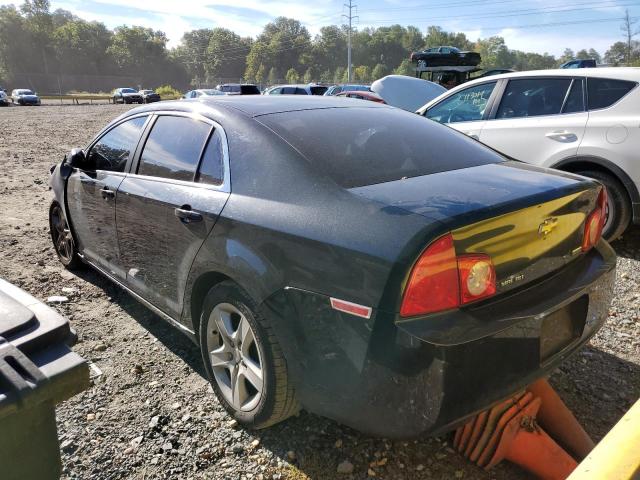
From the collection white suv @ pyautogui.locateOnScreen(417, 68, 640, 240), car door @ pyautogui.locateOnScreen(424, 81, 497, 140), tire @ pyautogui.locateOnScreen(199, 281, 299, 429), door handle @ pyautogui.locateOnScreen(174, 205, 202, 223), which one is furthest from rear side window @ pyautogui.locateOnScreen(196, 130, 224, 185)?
white suv @ pyautogui.locateOnScreen(417, 68, 640, 240)

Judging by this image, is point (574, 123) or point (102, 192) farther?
point (574, 123)

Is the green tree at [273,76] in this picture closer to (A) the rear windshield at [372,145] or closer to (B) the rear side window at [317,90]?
(B) the rear side window at [317,90]

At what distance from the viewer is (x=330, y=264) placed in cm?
185

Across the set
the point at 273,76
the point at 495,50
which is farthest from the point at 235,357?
the point at 495,50

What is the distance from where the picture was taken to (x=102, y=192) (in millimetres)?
3369

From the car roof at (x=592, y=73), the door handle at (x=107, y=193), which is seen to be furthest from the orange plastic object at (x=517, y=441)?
the car roof at (x=592, y=73)

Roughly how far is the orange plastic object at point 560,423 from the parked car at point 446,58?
20.2 metres

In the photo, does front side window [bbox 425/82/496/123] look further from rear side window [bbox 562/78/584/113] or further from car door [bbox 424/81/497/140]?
rear side window [bbox 562/78/584/113]

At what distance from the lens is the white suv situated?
447 centimetres

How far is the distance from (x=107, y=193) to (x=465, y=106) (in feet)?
14.1

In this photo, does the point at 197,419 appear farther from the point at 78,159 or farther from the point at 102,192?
the point at 78,159

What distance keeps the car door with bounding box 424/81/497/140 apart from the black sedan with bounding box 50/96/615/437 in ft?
9.13

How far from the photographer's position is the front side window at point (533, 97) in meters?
5.04

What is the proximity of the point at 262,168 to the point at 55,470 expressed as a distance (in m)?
1.43
